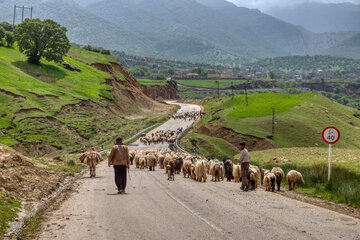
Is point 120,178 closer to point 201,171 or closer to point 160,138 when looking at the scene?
point 201,171

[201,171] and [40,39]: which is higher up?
[40,39]

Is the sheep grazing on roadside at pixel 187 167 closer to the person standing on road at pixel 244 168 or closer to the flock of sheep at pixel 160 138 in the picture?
the person standing on road at pixel 244 168

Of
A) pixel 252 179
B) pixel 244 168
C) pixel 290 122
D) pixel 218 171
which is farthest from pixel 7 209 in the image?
pixel 290 122

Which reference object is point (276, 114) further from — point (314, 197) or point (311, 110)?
point (314, 197)

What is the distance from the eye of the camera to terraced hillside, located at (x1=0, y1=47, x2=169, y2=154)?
173 feet

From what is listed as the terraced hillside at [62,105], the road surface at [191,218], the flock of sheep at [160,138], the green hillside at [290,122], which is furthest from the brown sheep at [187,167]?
the flock of sheep at [160,138]

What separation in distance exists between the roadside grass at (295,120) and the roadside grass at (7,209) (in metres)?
50.6

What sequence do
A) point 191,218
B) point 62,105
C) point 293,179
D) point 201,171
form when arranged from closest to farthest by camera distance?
1. point 191,218
2. point 293,179
3. point 201,171
4. point 62,105

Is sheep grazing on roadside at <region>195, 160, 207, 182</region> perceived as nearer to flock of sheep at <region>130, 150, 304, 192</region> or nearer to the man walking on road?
flock of sheep at <region>130, 150, 304, 192</region>

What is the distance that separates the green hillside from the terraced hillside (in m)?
16.0

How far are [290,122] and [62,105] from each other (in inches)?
1466

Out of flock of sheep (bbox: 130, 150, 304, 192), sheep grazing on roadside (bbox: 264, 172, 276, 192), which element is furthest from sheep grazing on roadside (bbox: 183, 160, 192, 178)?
sheep grazing on roadside (bbox: 264, 172, 276, 192)

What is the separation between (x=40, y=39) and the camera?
84.9 m

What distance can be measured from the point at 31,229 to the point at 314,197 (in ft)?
34.4
